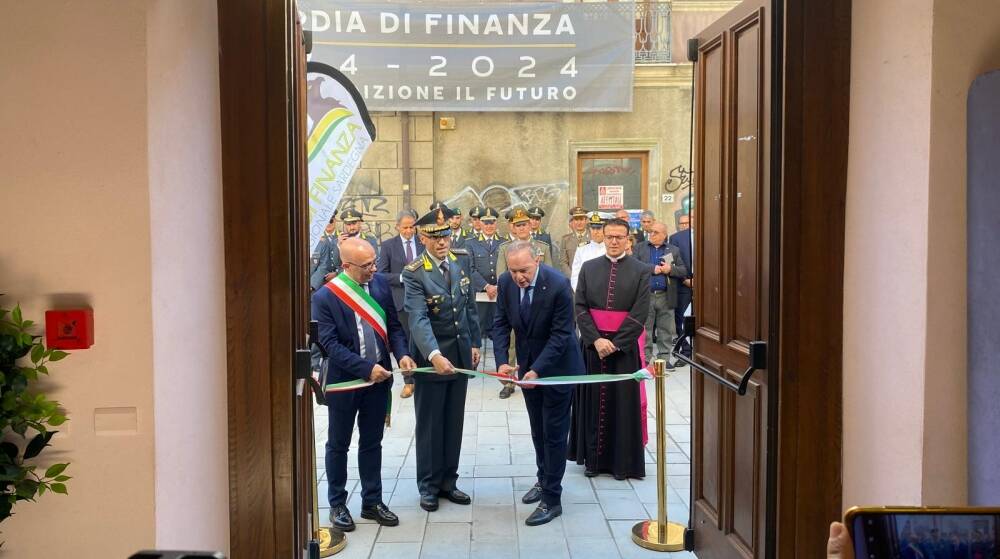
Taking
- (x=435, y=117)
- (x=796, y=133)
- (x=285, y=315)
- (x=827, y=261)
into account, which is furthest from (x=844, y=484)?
(x=435, y=117)

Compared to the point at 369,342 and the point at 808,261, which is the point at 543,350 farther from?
the point at 808,261

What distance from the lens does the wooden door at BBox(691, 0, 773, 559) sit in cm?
317

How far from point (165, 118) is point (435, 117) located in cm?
1039

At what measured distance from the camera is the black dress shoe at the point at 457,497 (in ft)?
16.7

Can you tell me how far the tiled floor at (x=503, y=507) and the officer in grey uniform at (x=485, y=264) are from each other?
123 inches

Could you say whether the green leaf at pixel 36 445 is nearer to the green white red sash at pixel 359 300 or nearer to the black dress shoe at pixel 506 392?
the green white red sash at pixel 359 300

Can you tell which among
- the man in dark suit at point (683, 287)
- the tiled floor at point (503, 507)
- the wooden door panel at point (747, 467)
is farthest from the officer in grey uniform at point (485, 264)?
the wooden door panel at point (747, 467)

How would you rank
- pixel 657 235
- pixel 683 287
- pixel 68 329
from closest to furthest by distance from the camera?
pixel 68 329 → pixel 683 287 → pixel 657 235

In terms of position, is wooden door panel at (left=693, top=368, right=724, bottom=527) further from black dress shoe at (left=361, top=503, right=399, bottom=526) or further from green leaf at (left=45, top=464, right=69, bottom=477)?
green leaf at (left=45, top=464, right=69, bottom=477)

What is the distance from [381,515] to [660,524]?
163 centimetres

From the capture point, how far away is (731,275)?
3578mm

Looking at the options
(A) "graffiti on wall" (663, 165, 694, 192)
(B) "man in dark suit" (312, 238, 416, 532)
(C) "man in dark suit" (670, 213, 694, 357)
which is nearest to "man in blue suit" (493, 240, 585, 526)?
(B) "man in dark suit" (312, 238, 416, 532)

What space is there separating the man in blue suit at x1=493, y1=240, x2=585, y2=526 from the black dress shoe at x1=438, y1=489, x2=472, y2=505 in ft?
1.19

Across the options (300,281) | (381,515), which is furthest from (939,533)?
(381,515)
